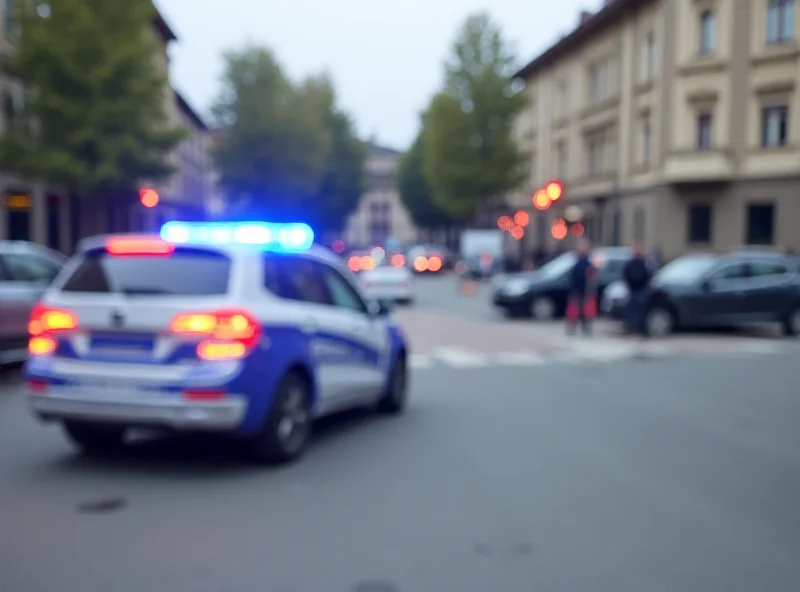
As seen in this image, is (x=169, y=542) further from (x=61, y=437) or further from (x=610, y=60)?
(x=610, y=60)

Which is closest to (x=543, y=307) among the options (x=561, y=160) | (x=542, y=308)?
(x=542, y=308)

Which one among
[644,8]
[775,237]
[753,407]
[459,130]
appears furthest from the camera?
[459,130]

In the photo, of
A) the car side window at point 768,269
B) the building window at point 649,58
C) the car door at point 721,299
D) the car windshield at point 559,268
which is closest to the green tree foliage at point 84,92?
the car windshield at point 559,268

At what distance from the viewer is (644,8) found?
36.5 m

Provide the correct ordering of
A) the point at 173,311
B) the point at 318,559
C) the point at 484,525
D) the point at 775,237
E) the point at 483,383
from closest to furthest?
the point at 318,559 < the point at 484,525 < the point at 173,311 < the point at 483,383 < the point at 775,237

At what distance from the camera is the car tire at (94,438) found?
708 centimetres

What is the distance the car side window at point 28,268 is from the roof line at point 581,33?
99.2 ft

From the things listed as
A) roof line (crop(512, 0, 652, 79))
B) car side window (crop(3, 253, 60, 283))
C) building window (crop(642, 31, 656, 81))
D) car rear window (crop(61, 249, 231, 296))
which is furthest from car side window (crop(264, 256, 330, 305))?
roof line (crop(512, 0, 652, 79))

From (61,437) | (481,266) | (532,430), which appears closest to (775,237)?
(481,266)

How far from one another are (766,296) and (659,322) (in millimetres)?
2360

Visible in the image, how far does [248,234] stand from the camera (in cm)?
741

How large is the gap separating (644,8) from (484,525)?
35059 millimetres

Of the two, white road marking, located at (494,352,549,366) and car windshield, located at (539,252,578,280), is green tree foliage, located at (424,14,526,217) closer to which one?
car windshield, located at (539,252,578,280)

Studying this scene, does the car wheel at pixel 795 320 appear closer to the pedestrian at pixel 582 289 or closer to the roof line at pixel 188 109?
the pedestrian at pixel 582 289
